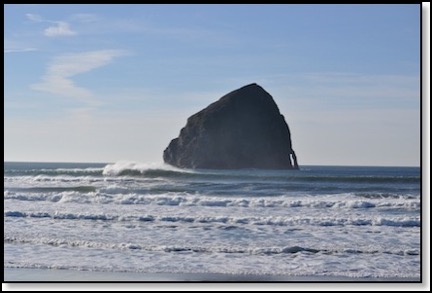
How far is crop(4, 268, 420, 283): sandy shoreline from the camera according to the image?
4809mm

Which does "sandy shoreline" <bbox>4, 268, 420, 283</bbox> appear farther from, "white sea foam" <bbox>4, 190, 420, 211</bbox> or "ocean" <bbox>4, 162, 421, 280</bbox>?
"white sea foam" <bbox>4, 190, 420, 211</bbox>

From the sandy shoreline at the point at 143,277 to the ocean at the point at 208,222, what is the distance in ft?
0.35

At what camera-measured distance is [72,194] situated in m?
8.75

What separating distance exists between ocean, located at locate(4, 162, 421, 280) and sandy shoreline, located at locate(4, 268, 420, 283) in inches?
4.2

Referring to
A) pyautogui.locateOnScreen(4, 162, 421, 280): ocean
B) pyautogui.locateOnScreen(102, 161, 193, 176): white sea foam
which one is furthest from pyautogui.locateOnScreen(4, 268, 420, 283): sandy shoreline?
pyautogui.locateOnScreen(102, 161, 193, 176): white sea foam

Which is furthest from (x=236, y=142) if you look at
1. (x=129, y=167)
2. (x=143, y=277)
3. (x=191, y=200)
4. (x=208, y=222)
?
(x=143, y=277)

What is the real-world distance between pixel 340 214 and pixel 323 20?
127 inches

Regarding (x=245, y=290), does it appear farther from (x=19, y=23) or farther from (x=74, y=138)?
(x=19, y=23)

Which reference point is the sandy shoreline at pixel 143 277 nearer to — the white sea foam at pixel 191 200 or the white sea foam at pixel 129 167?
the white sea foam at pixel 129 167

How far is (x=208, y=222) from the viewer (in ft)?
23.0

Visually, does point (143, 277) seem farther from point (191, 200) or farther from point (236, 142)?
point (236, 142)

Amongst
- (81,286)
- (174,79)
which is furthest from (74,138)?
(81,286)

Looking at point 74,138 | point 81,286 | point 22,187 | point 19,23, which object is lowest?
point 81,286

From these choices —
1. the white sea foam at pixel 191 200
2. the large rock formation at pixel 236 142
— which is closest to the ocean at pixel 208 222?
the white sea foam at pixel 191 200
